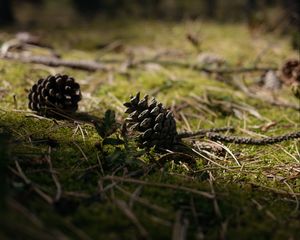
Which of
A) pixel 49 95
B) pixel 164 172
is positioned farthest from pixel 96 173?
pixel 49 95

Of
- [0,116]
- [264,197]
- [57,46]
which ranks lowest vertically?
[264,197]

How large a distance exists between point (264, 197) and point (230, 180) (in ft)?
0.50

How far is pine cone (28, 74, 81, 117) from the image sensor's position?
5.93ft

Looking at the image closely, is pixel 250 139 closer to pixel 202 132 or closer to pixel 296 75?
pixel 202 132

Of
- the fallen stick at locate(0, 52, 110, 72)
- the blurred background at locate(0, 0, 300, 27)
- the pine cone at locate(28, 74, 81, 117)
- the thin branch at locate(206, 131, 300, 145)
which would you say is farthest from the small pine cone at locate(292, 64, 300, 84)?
the blurred background at locate(0, 0, 300, 27)

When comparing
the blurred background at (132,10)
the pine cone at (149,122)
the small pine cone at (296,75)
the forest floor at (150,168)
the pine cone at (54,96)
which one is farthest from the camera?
the blurred background at (132,10)

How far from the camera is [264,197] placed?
4.52ft

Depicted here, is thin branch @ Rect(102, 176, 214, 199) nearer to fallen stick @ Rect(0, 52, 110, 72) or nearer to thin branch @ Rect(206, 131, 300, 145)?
thin branch @ Rect(206, 131, 300, 145)

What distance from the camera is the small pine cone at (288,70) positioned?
2.68 metres

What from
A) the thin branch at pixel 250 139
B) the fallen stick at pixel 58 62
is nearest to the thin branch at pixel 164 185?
the thin branch at pixel 250 139

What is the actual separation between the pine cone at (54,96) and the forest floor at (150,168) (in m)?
0.06

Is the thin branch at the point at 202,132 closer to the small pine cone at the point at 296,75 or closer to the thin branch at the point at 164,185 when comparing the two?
the thin branch at the point at 164,185

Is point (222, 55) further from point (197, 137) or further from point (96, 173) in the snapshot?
point (96, 173)

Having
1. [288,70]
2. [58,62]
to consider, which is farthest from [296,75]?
[58,62]
